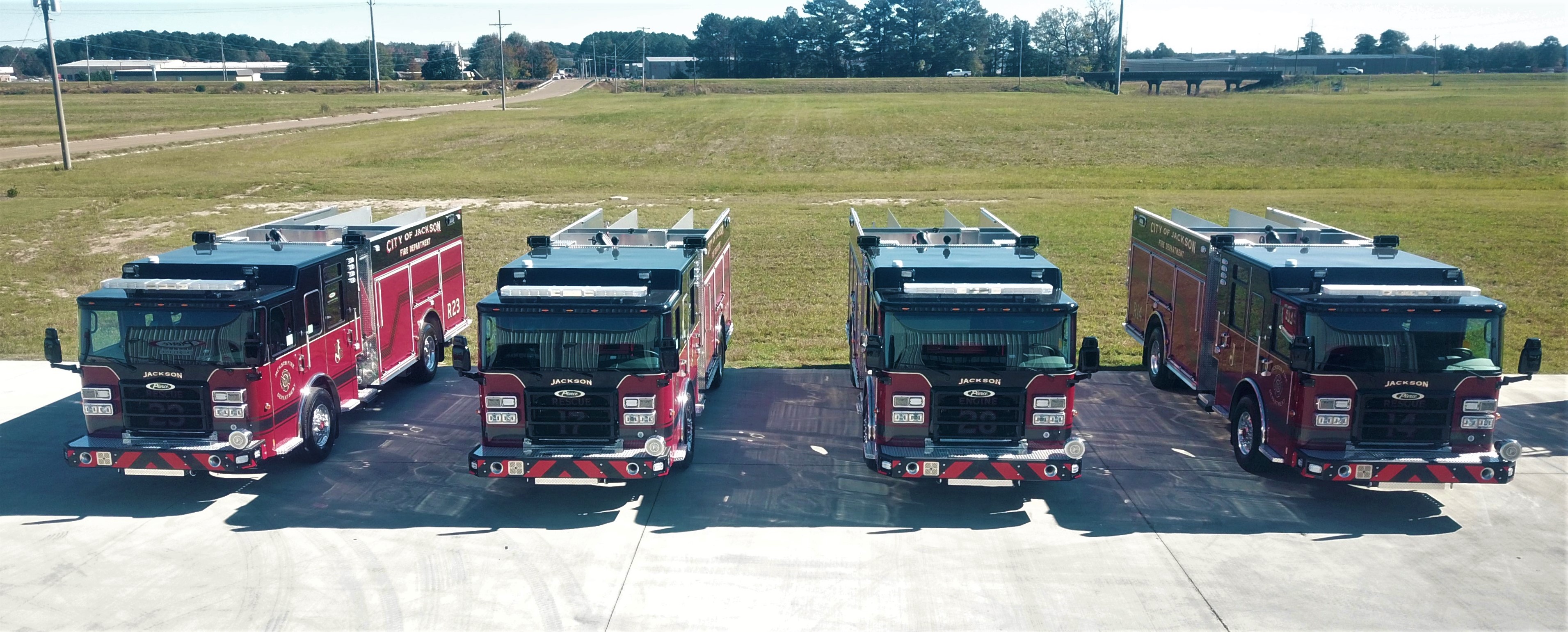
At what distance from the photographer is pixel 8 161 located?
171 feet

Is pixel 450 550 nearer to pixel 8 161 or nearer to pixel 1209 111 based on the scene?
pixel 8 161

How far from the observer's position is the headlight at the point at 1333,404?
12.0m

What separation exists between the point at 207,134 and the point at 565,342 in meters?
67.3

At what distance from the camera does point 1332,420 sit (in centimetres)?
1205

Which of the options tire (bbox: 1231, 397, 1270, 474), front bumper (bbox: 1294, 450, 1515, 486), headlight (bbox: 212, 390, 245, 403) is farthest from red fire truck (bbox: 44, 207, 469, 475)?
front bumper (bbox: 1294, 450, 1515, 486)

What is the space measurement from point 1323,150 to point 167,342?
5801cm

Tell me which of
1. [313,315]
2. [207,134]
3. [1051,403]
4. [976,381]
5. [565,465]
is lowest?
[565,465]

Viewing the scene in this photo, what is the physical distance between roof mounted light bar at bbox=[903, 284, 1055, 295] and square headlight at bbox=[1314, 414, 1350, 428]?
125 inches

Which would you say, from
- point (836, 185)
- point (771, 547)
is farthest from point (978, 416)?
point (836, 185)

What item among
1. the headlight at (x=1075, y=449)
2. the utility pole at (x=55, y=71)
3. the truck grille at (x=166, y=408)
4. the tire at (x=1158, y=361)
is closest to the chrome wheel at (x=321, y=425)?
the truck grille at (x=166, y=408)

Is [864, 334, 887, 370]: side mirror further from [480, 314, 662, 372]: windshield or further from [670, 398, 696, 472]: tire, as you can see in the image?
[670, 398, 696, 472]: tire

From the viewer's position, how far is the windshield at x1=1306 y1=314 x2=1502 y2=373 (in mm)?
11984

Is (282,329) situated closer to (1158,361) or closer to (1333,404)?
(1333,404)

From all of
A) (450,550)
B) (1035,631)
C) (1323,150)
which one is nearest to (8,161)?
(450,550)
